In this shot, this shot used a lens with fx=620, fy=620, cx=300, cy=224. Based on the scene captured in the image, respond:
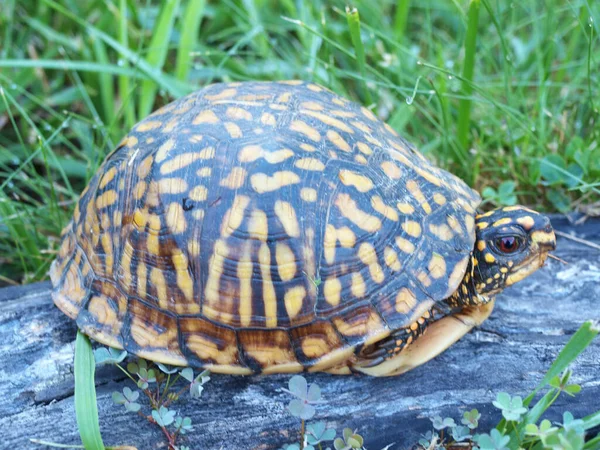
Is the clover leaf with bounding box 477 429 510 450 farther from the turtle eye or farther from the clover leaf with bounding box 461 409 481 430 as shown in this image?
the turtle eye

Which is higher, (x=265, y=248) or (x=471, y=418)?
(x=265, y=248)

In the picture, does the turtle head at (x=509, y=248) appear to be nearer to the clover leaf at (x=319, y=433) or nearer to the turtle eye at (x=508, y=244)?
the turtle eye at (x=508, y=244)

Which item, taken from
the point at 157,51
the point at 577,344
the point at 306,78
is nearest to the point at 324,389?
the point at 577,344

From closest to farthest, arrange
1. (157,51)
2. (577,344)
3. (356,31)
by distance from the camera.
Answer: (577,344), (356,31), (157,51)

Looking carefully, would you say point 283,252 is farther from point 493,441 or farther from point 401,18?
point 401,18

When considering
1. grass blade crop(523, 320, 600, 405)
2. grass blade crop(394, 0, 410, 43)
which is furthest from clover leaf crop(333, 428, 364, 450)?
grass blade crop(394, 0, 410, 43)

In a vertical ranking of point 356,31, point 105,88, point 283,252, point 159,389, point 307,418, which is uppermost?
point 356,31

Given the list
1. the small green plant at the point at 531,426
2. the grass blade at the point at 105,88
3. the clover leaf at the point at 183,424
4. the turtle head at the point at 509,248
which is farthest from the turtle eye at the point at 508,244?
the grass blade at the point at 105,88
